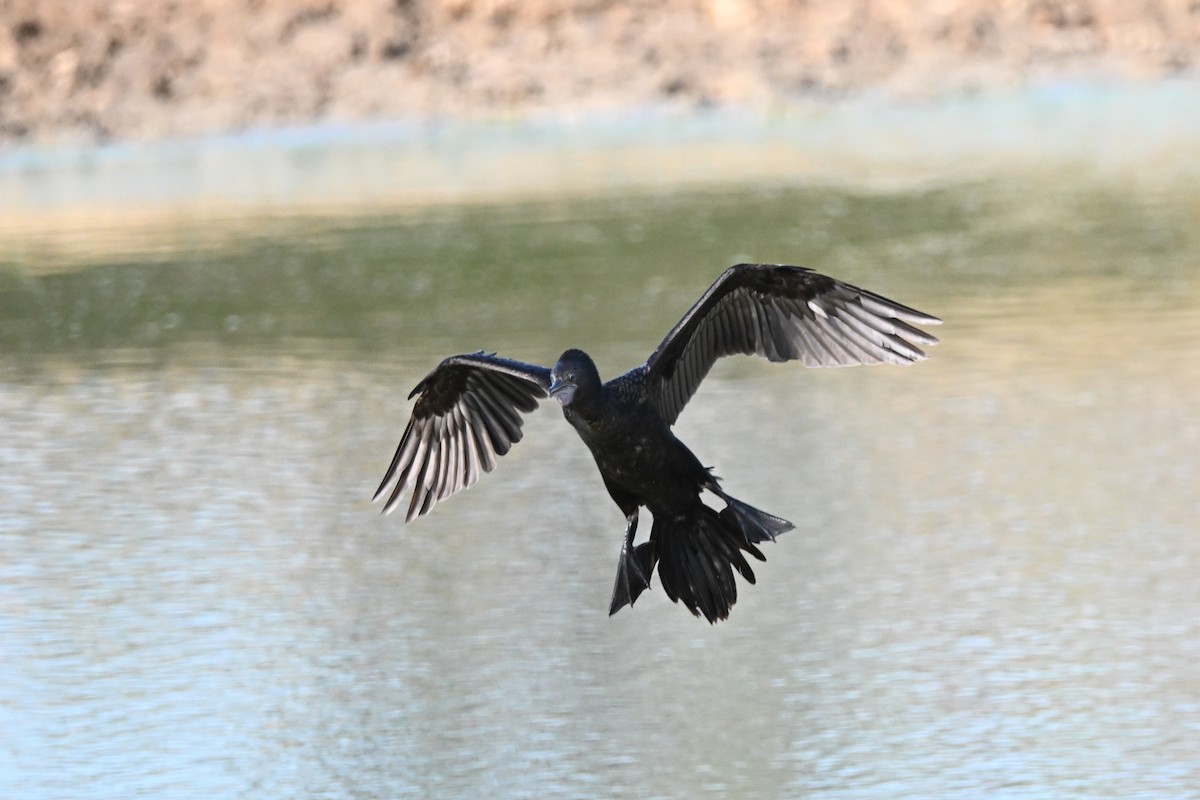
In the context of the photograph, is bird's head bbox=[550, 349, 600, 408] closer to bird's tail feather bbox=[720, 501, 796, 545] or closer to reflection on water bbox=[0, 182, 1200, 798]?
bird's tail feather bbox=[720, 501, 796, 545]

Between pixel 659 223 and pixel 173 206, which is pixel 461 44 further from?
pixel 659 223

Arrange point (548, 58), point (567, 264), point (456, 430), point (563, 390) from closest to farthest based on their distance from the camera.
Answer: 1. point (563, 390)
2. point (456, 430)
3. point (567, 264)
4. point (548, 58)

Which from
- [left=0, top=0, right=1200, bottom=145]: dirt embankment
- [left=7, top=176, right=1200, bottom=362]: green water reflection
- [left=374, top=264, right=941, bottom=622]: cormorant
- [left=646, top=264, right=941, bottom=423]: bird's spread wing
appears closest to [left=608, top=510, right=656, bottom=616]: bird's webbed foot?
[left=374, top=264, right=941, bottom=622]: cormorant

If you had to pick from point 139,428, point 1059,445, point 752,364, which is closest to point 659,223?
point 752,364

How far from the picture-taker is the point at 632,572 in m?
6.25

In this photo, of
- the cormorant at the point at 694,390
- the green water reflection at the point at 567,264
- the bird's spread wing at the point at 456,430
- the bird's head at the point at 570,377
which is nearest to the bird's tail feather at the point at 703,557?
the cormorant at the point at 694,390

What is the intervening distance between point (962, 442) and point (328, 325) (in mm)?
6018

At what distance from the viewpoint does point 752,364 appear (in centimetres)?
1262

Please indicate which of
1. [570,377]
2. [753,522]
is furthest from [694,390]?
[570,377]

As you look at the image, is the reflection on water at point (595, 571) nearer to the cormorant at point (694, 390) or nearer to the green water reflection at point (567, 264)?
the green water reflection at point (567, 264)

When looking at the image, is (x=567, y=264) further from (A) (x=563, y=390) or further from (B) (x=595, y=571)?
(A) (x=563, y=390)

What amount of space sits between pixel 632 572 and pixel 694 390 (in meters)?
0.62

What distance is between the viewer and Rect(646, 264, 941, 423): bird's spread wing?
6.20 meters

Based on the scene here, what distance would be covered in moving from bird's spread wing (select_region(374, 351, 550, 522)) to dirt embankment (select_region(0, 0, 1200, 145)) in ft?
66.5
